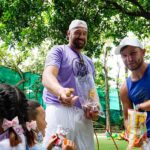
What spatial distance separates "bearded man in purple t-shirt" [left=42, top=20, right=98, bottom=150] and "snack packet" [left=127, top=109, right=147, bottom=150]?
0.37 metres

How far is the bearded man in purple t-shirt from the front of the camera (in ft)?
9.66

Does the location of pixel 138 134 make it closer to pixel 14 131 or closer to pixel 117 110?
pixel 14 131

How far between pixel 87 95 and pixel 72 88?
0.52 feet

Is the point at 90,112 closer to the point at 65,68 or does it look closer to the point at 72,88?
the point at 72,88

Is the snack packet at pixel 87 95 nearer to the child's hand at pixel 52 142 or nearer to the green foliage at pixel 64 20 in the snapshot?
the child's hand at pixel 52 142

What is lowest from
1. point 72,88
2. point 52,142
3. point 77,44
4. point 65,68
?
point 52,142

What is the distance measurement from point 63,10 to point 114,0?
4.21 feet

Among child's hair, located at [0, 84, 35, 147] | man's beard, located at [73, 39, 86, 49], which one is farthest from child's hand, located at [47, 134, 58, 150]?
man's beard, located at [73, 39, 86, 49]

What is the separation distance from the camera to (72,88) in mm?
2939

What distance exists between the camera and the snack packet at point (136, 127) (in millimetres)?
2699

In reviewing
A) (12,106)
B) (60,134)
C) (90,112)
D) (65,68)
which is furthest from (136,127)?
(12,106)

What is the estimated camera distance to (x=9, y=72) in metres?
11.2

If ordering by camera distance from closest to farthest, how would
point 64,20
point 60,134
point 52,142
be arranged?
point 52,142 < point 60,134 < point 64,20

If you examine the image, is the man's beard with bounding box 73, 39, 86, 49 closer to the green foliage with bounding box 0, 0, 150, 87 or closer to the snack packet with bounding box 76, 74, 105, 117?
the snack packet with bounding box 76, 74, 105, 117
